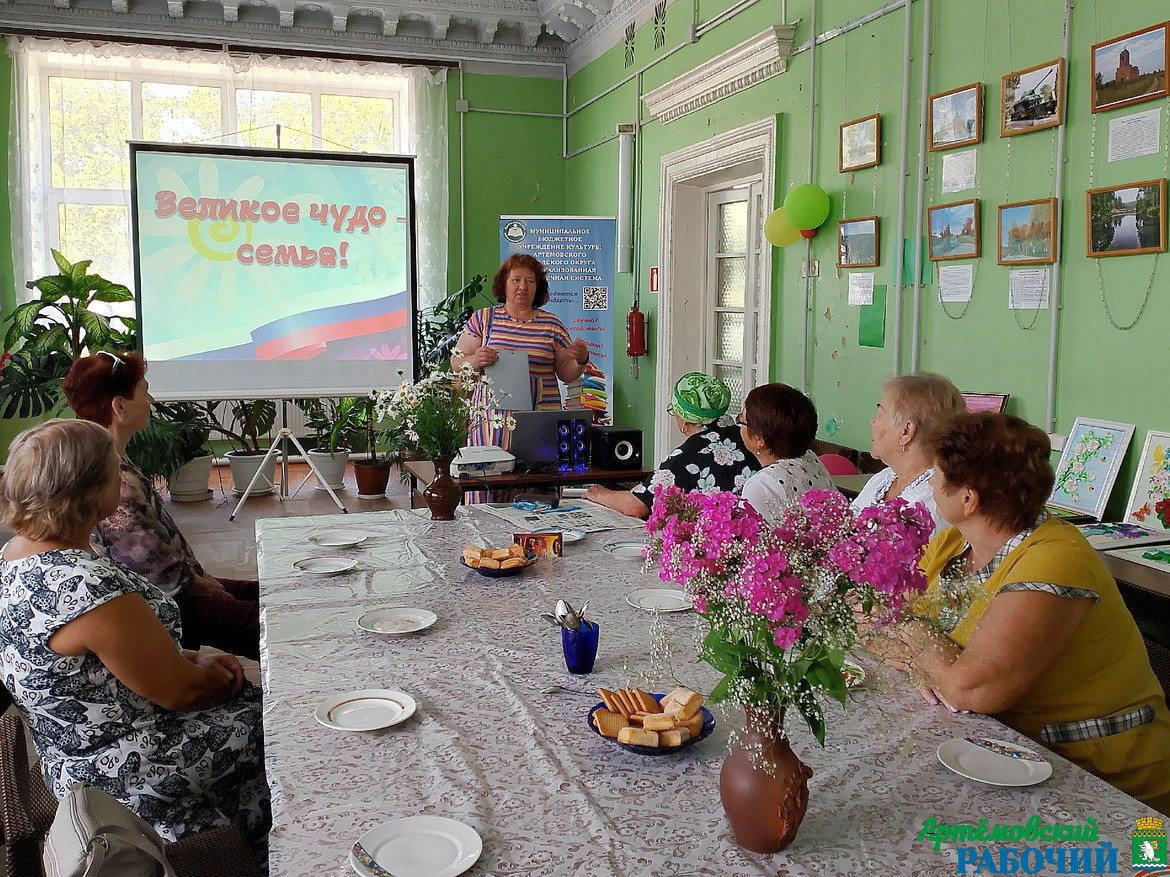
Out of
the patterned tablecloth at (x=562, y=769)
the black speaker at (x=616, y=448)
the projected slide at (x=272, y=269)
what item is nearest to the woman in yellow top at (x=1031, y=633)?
the patterned tablecloth at (x=562, y=769)

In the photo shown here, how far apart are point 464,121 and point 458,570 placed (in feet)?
21.2

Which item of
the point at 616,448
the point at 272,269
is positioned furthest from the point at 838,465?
the point at 272,269

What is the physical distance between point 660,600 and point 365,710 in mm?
809

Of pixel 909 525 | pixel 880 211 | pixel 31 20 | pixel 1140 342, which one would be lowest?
pixel 909 525

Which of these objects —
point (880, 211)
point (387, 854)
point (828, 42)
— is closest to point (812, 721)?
point (387, 854)

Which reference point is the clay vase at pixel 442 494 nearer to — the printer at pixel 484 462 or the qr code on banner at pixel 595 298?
the printer at pixel 484 462

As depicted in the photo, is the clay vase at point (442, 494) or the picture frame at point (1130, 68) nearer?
the picture frame at point (1130, 68)

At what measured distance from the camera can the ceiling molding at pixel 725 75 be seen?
15.6ft

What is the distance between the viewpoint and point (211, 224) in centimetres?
584

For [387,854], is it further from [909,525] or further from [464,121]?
[464,121]

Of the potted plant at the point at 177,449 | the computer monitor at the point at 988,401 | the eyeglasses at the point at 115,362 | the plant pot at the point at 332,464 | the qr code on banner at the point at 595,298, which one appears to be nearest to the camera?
the eyeglasses at the point at 115,362

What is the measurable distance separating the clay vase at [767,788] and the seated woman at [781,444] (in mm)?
1321

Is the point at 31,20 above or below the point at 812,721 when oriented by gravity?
above

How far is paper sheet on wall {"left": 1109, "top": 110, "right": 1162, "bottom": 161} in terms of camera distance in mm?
2832
